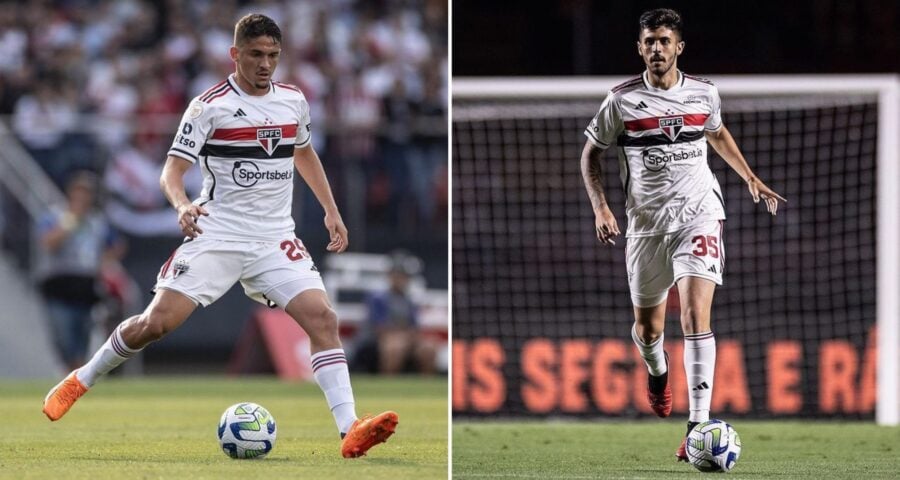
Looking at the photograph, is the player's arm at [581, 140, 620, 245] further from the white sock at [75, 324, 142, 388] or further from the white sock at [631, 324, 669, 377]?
the white sock at [75, 324, 142, 388]

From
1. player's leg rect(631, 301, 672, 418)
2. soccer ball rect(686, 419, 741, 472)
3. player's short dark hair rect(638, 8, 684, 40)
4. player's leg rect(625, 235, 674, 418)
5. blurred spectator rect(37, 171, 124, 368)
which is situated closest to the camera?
soccer ball rect(686, 419, 741, 472)

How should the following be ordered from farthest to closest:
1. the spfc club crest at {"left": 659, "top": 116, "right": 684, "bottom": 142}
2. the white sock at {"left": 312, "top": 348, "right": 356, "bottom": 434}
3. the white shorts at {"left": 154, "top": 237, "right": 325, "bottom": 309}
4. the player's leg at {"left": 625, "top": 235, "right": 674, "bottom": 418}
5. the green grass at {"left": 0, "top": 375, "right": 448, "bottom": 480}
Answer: the player's leg at {"left": 625, "top": 235, "right": 674, "bottom": 418}
the spfc club crest at {"left": 659, "top": 116, "right": 684, "bottom": 142}
the white shorts at {"left": 154, "top": 237, "right": 325, "bottom": 309}
the white sock at {"left": 312, "top": 348, "right": 356, "bottom": 434}
the green grass at {"left": 0, "top": 375, "right": 448, "bottom": 480}

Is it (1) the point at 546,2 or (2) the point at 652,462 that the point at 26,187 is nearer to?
(1) the point at 546,2

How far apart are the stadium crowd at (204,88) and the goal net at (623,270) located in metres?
2.58

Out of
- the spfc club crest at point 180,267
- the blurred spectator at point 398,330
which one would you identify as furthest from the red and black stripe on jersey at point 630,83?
the blurred spectator at point 398,330

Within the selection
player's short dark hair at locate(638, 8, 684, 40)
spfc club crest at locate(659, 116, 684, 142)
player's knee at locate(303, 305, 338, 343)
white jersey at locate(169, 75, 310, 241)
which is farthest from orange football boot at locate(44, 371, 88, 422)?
player's short dark hair at locate(638, 8, 684, 40)

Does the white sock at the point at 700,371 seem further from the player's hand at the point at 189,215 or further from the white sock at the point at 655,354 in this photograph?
the player's hand at the point at 189,215

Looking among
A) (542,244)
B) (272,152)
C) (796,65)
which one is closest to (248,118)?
(272,152)

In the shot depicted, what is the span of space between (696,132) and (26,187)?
Answer: 37.4 feet

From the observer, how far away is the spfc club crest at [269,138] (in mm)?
7664

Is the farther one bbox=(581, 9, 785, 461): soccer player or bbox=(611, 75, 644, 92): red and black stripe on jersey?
bbox=(611, 75, 644, 92): red and black stripe on jersey

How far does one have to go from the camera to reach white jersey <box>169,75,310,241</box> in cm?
762

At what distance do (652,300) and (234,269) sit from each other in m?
2.60

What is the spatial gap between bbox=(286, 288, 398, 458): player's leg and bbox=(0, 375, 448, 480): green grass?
0.12 metres
